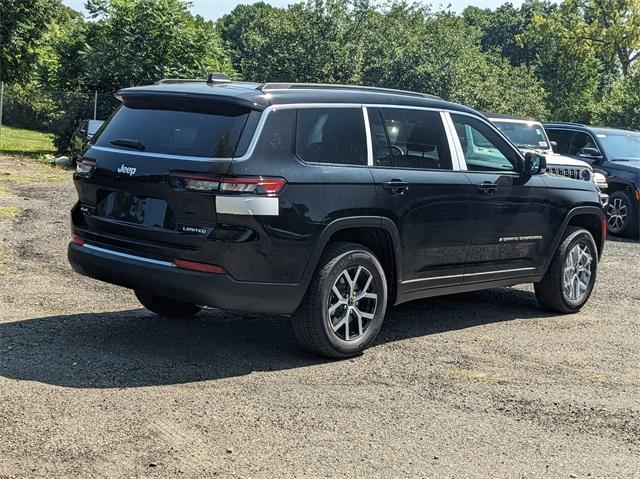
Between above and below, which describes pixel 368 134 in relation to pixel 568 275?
above

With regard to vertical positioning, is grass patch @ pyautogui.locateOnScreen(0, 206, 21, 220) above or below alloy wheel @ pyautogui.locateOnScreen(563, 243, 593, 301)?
below

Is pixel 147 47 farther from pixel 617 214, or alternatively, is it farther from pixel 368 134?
pixel 368 134

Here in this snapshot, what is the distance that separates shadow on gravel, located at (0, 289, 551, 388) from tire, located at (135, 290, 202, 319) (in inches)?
3.4

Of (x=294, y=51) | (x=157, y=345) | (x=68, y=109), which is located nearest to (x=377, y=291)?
(x=157, y=345)

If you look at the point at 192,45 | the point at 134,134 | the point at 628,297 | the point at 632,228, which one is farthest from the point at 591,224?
the point at 192,45

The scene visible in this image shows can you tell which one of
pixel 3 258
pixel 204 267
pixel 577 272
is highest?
pixel 204 267

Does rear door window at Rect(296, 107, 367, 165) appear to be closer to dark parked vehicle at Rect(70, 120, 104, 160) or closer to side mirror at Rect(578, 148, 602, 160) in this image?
side mirror at Rect(578, 148, 602, 160)

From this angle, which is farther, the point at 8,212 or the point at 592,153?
the point at 592,153

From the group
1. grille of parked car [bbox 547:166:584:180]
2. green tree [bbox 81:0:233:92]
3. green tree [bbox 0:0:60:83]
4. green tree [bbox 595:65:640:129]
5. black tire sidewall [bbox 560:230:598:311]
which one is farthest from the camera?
green tree [bbox 595:65:640:129]

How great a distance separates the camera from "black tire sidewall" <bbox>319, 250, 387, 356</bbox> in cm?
620

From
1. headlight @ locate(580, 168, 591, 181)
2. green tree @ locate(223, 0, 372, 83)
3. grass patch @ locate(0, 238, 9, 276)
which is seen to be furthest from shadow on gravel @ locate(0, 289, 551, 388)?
green tree @ locate(223, 0, 372, 83)

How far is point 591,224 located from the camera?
8.94 meters

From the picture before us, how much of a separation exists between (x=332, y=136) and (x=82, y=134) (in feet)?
56.7

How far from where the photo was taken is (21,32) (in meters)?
25.3
